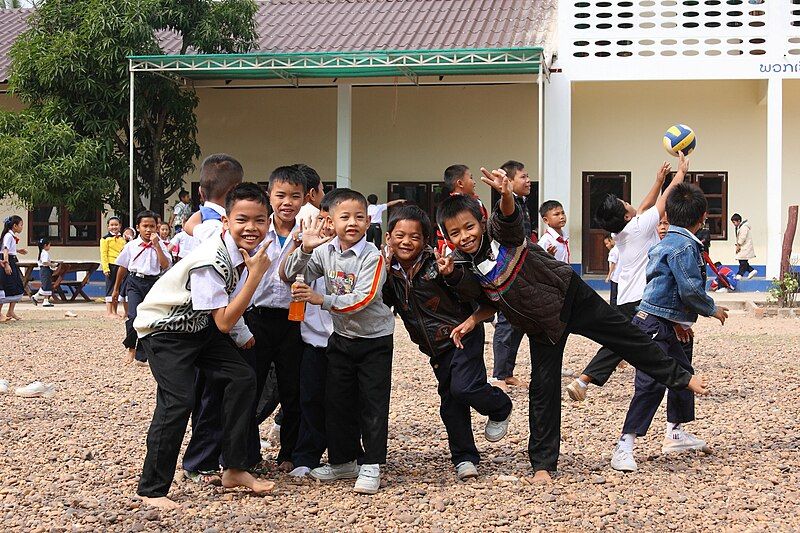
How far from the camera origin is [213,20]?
60.2ft

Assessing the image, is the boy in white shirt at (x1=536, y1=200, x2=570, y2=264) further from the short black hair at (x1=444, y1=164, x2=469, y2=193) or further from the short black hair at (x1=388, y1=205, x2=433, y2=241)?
the short black hair at (x1=388, y1=205, x2=433, y2=241)

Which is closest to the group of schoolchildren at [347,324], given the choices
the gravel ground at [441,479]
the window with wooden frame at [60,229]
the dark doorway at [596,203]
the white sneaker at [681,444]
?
the gravel ground at [441,479]

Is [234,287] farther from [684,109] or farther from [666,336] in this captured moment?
[684,109]

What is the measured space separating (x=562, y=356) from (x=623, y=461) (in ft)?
2.03

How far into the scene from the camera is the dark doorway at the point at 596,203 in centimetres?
2052

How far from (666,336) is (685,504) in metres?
1.12

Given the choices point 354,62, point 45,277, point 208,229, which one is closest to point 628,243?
point 208,229

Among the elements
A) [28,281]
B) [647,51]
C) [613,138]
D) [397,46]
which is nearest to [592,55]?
[647,51]

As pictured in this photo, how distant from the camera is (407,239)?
481 centimetres

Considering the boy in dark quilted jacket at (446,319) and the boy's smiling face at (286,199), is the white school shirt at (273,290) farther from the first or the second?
the boy in dark quilted jacket at (446,319)

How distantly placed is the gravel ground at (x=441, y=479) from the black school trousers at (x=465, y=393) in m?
0.17

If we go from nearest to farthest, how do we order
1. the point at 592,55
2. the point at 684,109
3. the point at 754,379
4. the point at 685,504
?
the point at 685,504, the point at 754,379, the point at 592,55, the point at 684,109

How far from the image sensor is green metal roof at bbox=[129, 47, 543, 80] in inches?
642

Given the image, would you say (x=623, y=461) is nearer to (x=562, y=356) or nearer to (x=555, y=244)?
(x=562, y=356)
